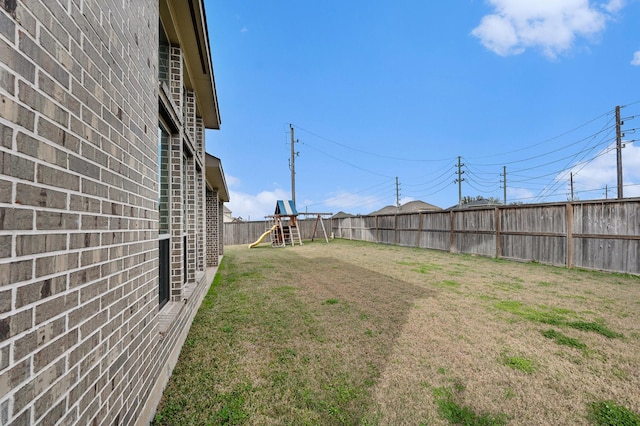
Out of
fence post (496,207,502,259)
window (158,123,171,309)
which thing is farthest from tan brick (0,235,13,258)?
fence post (496,207,502,259)

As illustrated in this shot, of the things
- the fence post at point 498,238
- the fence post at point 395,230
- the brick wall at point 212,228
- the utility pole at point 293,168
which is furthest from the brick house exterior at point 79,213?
the utility pole at point 293,168

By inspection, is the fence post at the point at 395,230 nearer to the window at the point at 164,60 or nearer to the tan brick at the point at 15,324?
the window at the point at 164,60

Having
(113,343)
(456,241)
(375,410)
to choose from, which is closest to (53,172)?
(113,343)

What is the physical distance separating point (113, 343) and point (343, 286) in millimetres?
5018

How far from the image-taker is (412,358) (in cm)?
297

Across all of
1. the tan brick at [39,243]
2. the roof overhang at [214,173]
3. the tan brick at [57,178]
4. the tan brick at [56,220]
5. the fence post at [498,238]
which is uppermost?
the roof overhang at [214,173]

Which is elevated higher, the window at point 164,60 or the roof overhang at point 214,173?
the window at point 164,60

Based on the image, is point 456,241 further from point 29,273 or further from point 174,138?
point 29,273

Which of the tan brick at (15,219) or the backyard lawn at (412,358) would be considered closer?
the tan brick at (15,219)

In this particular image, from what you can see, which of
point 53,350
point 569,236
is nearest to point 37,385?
point 53,350

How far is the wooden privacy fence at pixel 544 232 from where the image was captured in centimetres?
678

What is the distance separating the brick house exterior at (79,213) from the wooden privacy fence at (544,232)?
30.5ft

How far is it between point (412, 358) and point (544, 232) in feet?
25.4

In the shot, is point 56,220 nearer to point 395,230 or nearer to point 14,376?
point 14,376
